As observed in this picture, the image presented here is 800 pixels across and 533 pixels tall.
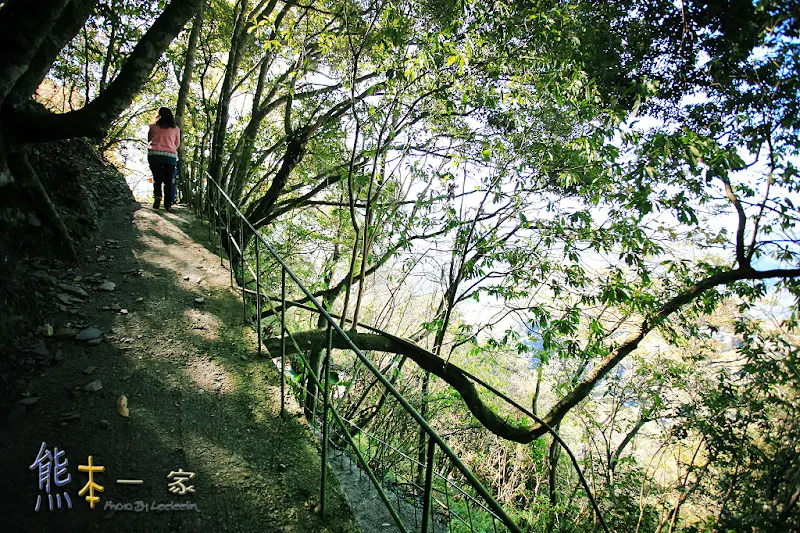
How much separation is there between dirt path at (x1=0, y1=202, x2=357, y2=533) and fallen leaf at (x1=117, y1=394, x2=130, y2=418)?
37 mm

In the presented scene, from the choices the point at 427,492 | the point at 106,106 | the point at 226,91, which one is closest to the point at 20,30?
the point at 106,106

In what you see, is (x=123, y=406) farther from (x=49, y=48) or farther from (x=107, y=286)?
(x=49, y=48)

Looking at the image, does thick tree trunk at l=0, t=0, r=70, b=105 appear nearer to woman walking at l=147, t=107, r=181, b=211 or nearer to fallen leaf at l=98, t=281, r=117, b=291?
fallen leaf at l=98, t=281, r=117, b=291

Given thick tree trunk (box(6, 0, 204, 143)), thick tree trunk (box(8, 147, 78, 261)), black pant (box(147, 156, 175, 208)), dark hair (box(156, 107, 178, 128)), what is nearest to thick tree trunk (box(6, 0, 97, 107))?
thick tree trunk (box(6, 0, 204, 143))

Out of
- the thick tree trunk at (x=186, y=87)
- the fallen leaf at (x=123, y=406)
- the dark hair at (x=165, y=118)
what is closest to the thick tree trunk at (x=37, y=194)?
the fallen leaf at (x=123, y=406)

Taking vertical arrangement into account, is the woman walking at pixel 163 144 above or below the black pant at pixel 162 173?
above

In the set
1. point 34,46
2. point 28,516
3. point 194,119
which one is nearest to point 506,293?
point 28,516

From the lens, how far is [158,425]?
8.79 ft

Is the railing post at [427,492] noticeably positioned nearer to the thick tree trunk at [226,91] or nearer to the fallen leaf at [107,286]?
the fallen leaf at [107,286]

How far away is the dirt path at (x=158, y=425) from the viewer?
214 centimetres

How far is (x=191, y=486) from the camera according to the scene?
2.30 meters

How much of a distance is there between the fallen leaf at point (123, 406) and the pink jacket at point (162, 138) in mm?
5345

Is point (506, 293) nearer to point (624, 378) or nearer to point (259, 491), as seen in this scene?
point (259, 491)

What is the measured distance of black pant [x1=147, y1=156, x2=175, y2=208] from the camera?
22.3ft
